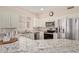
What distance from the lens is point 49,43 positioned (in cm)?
230

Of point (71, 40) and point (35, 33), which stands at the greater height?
point (35, 33)

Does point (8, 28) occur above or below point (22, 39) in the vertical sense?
above

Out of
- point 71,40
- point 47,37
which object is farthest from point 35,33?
point 71,40

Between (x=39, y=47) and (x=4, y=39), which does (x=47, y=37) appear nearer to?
(x=39, y=47)

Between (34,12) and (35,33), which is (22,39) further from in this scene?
(34,12)

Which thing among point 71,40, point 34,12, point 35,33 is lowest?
point 71,40

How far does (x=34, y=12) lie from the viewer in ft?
7.48

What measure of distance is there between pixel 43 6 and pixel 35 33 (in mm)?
601
